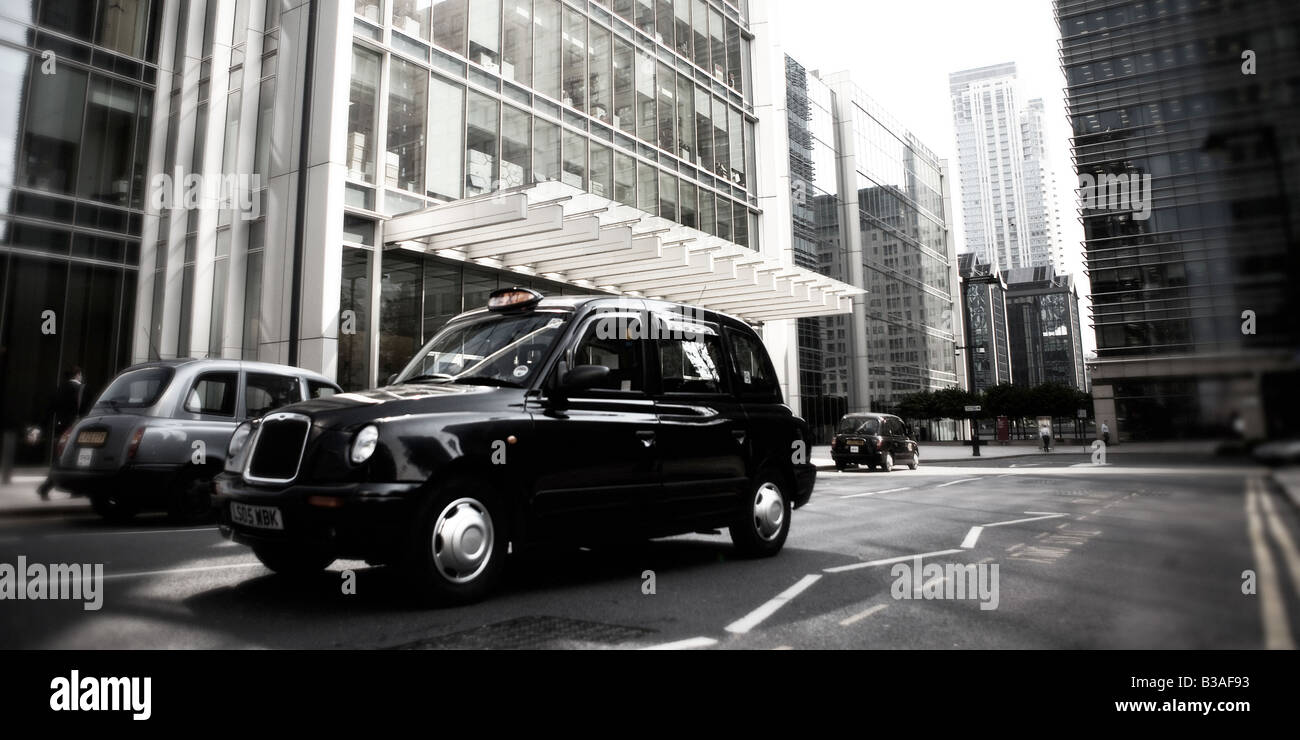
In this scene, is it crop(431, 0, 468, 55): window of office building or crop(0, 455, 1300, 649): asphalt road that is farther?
crop(431, 0, 468, 55): window of office building

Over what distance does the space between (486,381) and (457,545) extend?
3.56 ft

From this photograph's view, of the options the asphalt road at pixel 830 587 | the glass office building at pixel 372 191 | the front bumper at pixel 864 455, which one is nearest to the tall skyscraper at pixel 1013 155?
the asphalt road at pixel 830 587

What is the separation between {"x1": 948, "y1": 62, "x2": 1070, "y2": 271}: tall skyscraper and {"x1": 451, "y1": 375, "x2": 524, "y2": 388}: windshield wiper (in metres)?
3.03

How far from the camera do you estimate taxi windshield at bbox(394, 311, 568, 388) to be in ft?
14.8

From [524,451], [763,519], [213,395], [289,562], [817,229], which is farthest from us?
[817,229]

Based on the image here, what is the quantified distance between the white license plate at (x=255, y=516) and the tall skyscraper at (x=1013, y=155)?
11.4 ft

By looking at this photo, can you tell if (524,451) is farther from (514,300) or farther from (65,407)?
(65,407)

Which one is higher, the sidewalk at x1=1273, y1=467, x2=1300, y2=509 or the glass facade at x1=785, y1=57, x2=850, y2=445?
the glass facade at x1=785, y1=57, x2=850, y2=445

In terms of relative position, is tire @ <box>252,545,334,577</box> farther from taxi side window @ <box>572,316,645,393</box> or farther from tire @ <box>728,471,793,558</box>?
tire @ <box>728,471,793,558</box>

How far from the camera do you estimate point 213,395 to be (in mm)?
7695

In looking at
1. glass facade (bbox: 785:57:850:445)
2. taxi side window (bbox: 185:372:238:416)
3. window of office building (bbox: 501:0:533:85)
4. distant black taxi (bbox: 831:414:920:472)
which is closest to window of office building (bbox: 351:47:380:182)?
window of office building (bbox: 501:0:533:85)

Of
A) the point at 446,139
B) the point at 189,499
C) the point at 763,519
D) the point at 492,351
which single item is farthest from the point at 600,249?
the point at 492,351

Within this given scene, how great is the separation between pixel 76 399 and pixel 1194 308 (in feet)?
6.09
